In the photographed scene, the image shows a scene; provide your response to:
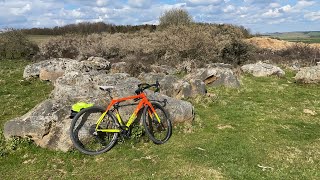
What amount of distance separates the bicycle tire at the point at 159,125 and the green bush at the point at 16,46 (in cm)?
2677

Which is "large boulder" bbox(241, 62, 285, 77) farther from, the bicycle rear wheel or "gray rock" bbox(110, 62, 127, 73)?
the bicycle rear wheel

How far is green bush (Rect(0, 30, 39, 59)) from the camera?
106 ft

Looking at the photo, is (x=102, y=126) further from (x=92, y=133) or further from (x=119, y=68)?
→ (x=119, y=68)

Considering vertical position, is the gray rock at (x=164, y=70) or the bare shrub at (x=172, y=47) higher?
the bare shrub at (x=172, y=47)

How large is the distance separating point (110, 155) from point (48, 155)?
1471mm

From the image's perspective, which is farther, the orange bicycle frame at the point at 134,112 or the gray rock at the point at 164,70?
the gray rock at the point at 164,70

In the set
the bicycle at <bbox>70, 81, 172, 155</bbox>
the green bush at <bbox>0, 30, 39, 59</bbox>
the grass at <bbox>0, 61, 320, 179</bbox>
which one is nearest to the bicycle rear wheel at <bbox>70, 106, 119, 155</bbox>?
the bicycle at <bbox>70, 81, 172, 155</bbox>

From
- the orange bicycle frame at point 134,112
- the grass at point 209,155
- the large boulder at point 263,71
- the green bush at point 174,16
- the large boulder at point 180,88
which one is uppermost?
the green bush at point 174,16

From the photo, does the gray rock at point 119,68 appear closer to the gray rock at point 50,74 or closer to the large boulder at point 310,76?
the gray rock at point 50,74

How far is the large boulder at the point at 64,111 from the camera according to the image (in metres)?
7.97

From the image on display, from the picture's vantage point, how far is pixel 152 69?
1870cm

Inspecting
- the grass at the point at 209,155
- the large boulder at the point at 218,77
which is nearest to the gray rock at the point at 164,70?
the large boulder at the point at 218,77

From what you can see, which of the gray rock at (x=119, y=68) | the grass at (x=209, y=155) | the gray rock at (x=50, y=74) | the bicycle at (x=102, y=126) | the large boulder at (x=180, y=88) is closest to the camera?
the grass at (x=209, y=155)

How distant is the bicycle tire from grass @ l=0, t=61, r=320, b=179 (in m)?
0.23
